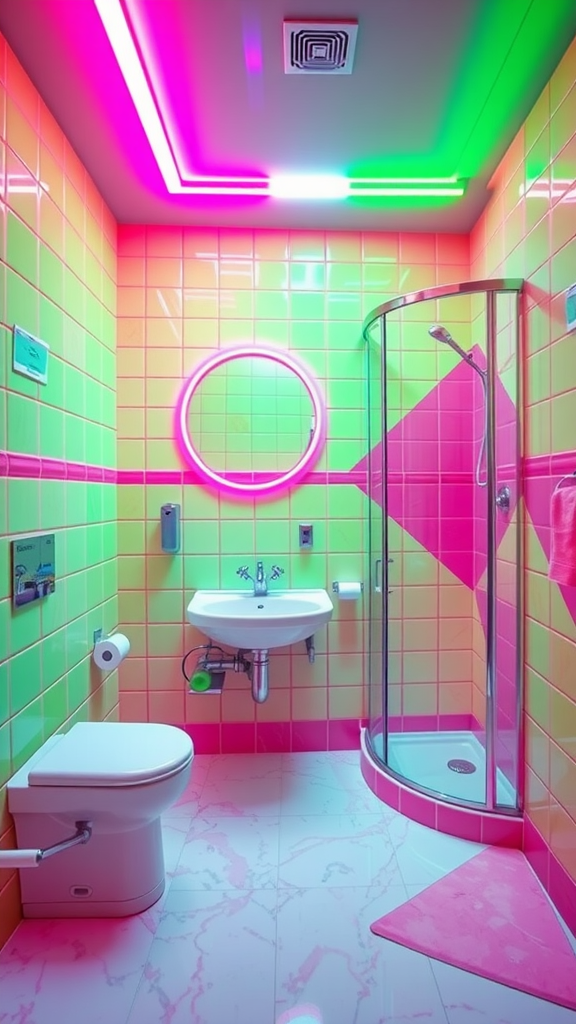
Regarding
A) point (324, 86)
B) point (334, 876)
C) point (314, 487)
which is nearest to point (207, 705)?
point (334, 876)

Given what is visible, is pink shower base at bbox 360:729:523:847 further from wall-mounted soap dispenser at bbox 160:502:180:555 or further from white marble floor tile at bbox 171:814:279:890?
wall-mounted soap dispenser at bbox 160:502:180:555

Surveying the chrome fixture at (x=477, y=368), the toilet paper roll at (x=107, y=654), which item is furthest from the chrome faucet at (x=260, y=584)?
the chrome fixture at (x=477, y=368)

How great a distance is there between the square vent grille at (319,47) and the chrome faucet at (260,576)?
1584 mm

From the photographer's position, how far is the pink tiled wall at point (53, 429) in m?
1.17

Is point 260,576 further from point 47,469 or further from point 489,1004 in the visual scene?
point 489,1004

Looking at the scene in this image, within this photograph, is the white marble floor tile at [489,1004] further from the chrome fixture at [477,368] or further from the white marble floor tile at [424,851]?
the chrome fixture at [477,368]

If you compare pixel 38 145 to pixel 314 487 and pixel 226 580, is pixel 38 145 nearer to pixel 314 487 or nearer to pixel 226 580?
pixel 314 487

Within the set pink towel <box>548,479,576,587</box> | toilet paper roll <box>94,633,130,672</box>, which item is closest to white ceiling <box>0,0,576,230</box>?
pink towel <box>548,479,576,587</box>

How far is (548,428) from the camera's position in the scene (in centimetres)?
132

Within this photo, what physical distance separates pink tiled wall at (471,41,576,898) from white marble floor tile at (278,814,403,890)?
46 centimetres

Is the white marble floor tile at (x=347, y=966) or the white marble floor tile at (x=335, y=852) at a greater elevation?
the white marble floor tile at (x=347, y=966)

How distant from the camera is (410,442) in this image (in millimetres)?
1851

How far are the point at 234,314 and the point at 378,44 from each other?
956 millimetres

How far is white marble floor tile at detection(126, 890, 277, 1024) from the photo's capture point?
3.22 feet
